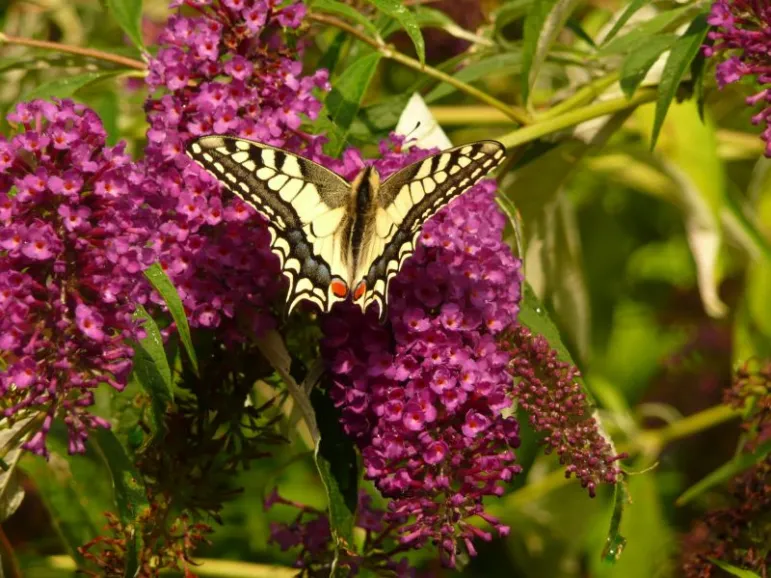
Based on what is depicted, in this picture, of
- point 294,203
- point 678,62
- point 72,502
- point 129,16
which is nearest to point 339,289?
point 294,203

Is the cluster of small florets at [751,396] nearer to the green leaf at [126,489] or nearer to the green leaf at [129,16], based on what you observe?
the green leaf at [126,489]

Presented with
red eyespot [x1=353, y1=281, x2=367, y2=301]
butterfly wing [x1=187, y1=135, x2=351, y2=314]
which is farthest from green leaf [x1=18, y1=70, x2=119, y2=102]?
red eyespot [x1=353, y1=281, x2=367, y2=301]

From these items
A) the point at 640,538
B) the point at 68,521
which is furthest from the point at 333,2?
the point at 640,538

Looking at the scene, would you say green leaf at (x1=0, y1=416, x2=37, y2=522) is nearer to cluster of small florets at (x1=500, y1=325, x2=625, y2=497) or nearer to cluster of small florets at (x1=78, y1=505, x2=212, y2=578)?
cluster of small florets at (x1=78, y1=505, x2=212, y2=578)

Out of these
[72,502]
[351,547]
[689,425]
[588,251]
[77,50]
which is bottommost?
[689,425]

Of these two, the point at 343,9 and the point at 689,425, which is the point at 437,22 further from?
the point at 689,425

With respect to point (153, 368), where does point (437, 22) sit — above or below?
above

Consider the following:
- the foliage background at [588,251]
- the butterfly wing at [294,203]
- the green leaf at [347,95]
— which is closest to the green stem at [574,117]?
the foliage background at [588,251]
